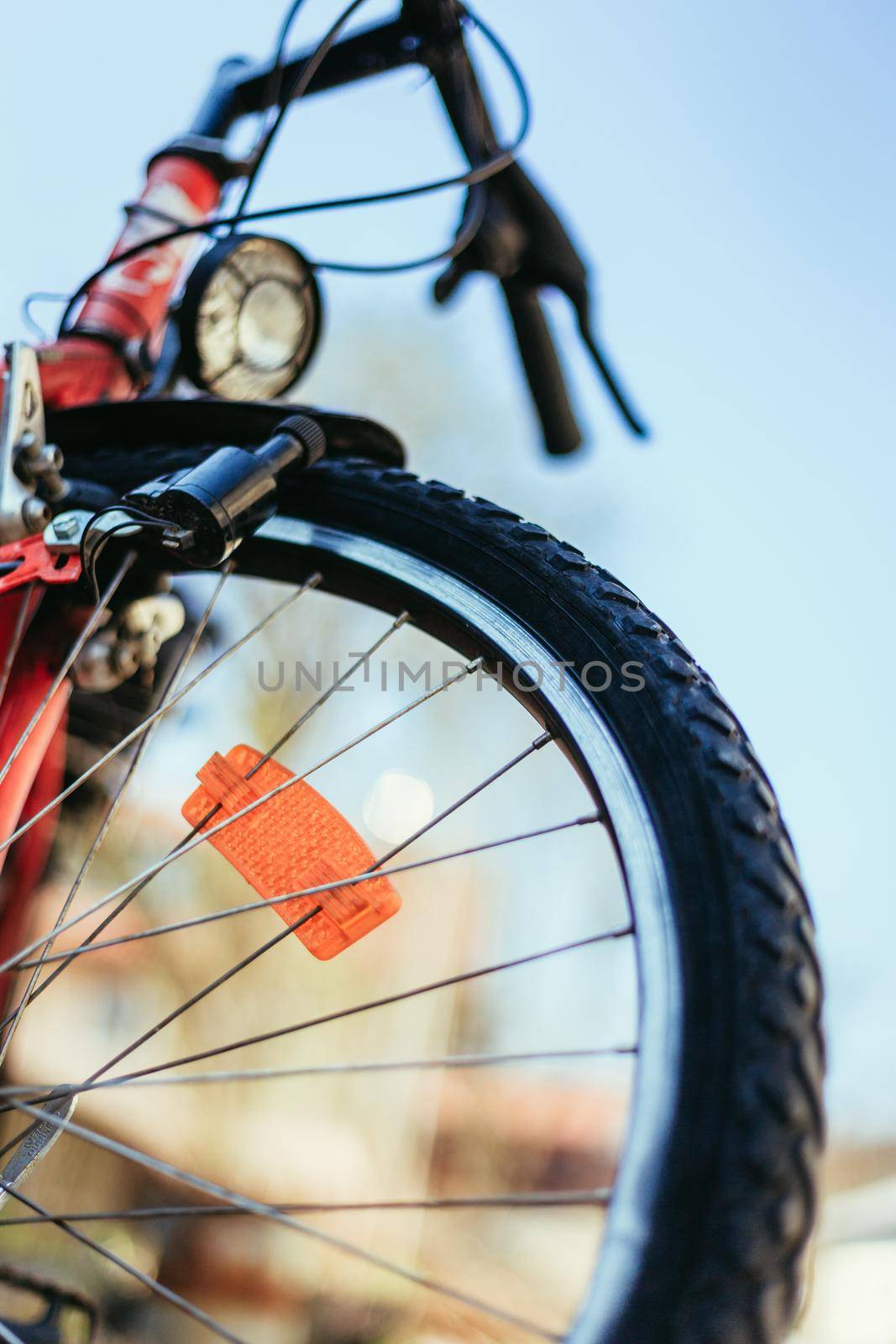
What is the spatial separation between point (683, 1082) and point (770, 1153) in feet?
0.15

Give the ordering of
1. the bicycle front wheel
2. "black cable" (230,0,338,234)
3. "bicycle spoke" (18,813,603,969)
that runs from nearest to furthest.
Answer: the bicycle front wheel → "bicycle spoke" (18,813,603,969) → "black cable" (230,0,338,234)

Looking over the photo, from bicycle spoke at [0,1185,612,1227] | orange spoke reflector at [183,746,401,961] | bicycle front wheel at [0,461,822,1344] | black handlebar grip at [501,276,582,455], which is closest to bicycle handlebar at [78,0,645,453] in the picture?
black handlebar grip at [501,276,582,455]

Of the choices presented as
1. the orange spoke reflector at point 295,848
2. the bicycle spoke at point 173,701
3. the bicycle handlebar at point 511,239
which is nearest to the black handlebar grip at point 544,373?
the bicycle handlebar at point 511,239

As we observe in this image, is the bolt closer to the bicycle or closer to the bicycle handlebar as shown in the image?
the bicycle

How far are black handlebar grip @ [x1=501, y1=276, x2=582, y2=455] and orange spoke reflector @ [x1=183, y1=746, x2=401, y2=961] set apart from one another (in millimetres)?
633

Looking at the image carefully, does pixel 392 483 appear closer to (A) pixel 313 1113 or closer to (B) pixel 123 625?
(B) pixel 123 625

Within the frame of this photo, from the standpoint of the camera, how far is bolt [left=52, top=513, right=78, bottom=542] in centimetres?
78

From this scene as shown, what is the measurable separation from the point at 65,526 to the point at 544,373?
0.62 m

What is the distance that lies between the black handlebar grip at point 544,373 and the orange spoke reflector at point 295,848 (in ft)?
2.08

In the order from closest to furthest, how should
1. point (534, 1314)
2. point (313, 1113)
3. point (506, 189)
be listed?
point (506, 189), point (313, 1113), point (534, 1314)

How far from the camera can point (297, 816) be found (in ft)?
2.20

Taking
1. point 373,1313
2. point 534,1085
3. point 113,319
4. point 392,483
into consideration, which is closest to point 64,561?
point 392,483

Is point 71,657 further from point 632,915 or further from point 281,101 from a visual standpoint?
point 281,101

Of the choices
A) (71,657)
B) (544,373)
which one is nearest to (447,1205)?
(71,657)
